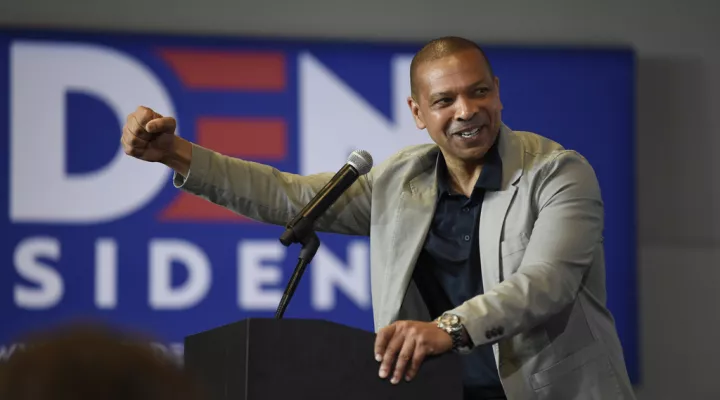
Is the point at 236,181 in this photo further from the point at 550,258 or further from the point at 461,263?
the point at 550,258

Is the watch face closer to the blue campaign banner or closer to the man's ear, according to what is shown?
the man's ear

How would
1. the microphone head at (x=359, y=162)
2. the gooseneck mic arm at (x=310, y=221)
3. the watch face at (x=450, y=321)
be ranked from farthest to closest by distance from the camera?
the microphone head at (x=359, y=162), the gooseneck mic arm at (x=310, y=221), the watch face at (x=450, y=321)

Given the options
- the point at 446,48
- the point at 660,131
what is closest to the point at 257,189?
the point at 446,48

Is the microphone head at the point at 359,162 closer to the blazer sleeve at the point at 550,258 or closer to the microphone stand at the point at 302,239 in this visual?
the microphone stand at the point at 302,239

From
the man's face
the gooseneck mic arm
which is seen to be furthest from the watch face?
the man's face

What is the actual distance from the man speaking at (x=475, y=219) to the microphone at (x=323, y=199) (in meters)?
0.37

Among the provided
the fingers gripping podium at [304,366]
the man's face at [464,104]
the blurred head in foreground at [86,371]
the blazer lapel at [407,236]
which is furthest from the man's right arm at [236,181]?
the blurred head in foreground at [86,371]

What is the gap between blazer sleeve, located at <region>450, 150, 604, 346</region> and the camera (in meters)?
1.95

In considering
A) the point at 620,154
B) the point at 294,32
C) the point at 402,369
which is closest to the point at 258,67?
the point at 294,32

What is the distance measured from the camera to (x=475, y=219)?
2.39 meters

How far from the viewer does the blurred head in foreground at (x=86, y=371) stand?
2.08 feet

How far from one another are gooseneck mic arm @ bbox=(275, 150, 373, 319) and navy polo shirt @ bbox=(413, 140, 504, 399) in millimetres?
385

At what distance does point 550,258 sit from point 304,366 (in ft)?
2.38

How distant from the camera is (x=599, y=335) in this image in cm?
229
